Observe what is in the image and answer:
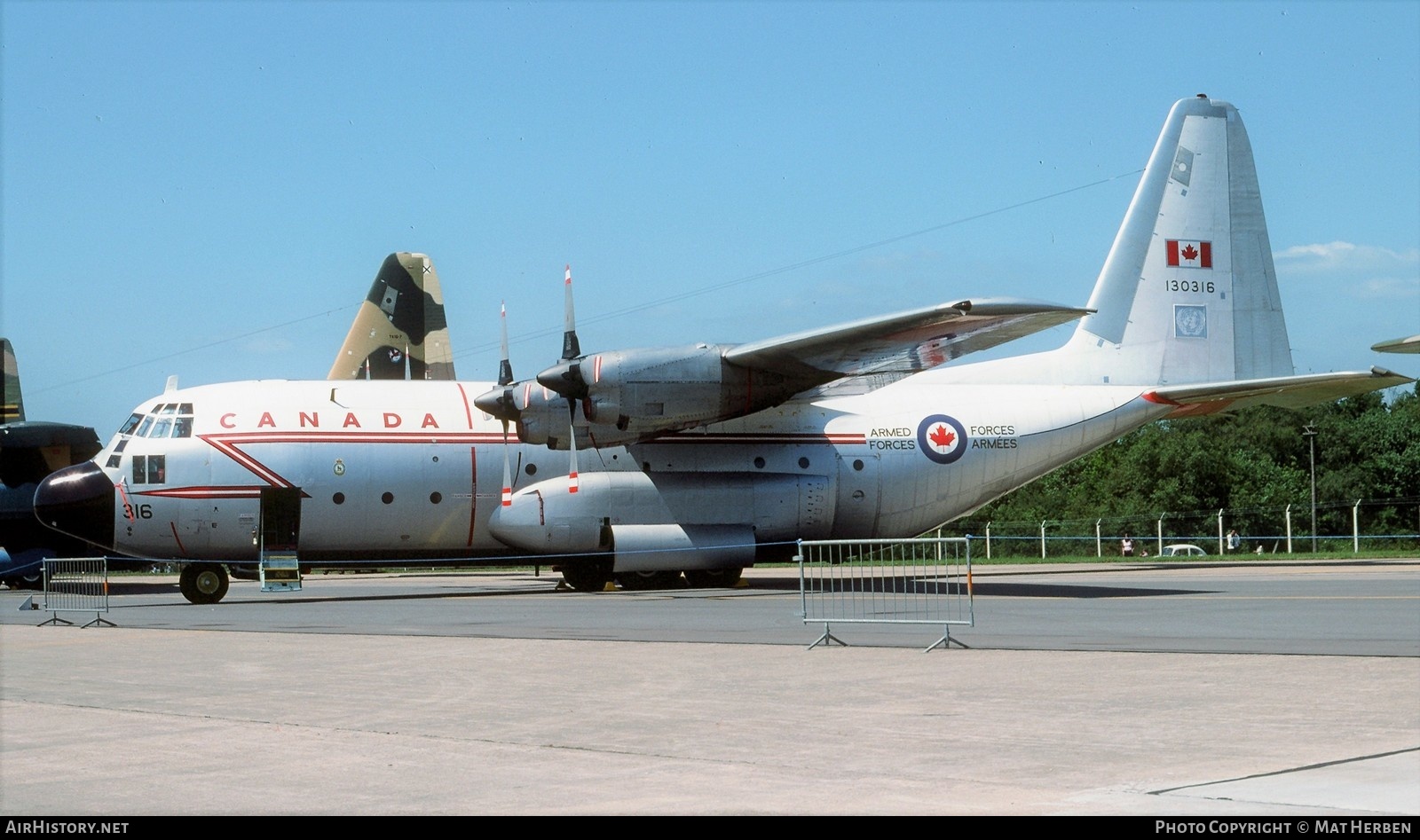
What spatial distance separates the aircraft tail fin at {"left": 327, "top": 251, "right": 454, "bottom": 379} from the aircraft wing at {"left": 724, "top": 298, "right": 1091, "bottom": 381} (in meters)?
21.3

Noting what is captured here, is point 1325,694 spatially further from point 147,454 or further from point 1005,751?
point 147,454

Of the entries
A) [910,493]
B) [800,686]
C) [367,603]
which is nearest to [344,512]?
[367,603]

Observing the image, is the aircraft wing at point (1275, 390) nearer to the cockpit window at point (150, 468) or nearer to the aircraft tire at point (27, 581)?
the cockpit window at point (150, 468)

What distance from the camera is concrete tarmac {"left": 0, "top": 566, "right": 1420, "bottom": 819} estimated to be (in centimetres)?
600

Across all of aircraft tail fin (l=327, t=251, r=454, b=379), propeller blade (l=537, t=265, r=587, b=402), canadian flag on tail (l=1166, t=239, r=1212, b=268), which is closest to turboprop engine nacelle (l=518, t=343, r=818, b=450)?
propeller blade (l=537, t=265, r=587, b=402)

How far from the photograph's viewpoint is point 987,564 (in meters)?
38.2

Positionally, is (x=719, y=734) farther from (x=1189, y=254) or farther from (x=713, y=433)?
(x=1189, y=254)

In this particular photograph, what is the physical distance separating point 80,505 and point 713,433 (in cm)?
1033

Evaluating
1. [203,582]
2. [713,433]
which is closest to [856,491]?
[713,433]

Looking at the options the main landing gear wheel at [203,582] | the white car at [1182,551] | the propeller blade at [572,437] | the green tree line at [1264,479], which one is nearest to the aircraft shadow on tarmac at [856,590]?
the main landing gear wheel at [203,582]

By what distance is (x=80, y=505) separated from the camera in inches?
883

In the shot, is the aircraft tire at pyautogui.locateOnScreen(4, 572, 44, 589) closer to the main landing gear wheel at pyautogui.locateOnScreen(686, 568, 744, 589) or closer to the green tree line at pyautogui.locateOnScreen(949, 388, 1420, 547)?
the main landing gear wheel at pyautogui.locateOnScreen(686, 568, 744, 589)

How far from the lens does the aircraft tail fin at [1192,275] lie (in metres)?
27.9

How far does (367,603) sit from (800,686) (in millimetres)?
13570
